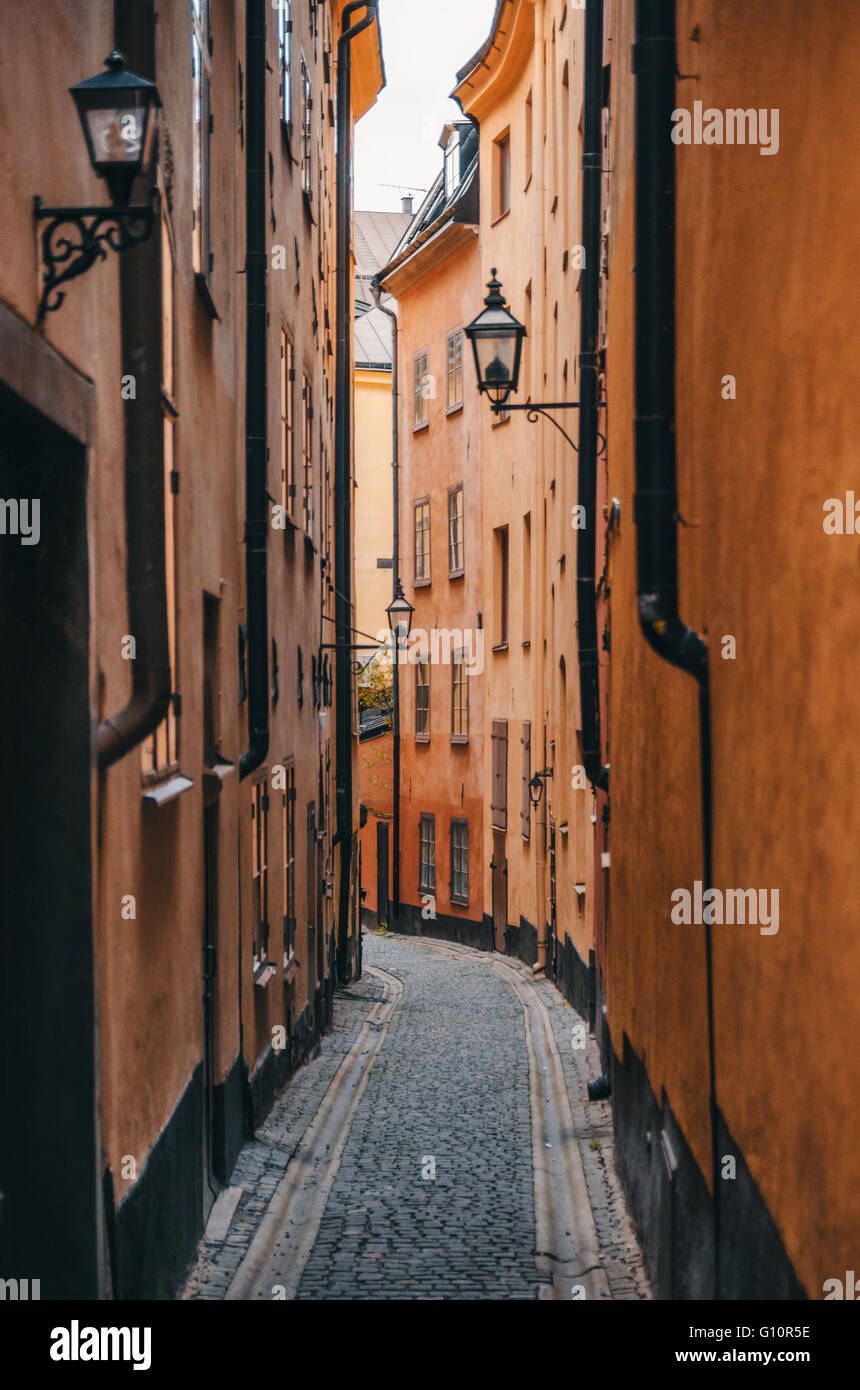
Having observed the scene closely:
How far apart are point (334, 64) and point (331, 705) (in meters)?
7.65

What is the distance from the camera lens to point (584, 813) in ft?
46.0

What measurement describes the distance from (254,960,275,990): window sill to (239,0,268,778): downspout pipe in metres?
1.49

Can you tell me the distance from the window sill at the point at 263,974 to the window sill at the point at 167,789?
3303 mm

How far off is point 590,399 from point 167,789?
5.13 meters

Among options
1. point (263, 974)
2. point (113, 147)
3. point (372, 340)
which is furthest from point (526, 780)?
point (372, 340)

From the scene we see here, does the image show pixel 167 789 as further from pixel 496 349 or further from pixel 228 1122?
pixel 496 349

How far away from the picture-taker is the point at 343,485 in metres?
17.5

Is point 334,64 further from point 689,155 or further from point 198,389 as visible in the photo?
point 689,155

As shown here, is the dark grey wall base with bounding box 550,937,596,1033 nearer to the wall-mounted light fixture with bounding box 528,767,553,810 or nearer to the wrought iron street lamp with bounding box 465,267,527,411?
the wall-mounted light fixture with bounding box 528,767,553,810

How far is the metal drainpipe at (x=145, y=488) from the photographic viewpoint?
17.1 ft

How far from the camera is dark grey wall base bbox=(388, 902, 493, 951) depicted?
78.2 ft

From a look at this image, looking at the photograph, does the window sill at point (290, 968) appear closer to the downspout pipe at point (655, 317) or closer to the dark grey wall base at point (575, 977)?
the dark grey wall base at point (575, 977)

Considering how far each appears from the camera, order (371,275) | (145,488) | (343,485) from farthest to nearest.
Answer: (371,275) → (343,485) → (145,488)
